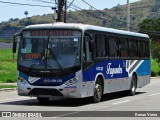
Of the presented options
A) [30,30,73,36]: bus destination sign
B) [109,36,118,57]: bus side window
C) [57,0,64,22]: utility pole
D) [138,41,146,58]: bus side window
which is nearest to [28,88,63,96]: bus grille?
[30,30,73,36]: bus destination sign

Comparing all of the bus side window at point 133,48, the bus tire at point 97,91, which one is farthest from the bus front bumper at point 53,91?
the bus side window at point 133,48

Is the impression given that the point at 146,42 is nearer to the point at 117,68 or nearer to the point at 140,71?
the point at 140,71

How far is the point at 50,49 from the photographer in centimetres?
1844

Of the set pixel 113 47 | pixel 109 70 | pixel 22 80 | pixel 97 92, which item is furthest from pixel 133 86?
pixel 22 80

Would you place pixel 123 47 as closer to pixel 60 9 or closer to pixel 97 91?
pixel 97 91

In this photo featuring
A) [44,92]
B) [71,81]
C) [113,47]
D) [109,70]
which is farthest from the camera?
[113,47]

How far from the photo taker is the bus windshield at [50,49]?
1819 centimetres

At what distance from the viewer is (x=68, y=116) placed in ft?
48.0

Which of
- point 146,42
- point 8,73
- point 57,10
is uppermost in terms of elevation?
point 57,10

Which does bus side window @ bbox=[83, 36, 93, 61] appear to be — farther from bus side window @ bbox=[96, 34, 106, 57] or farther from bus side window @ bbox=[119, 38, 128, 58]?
bus side window @ bbox=[119, 38, 128, 58]

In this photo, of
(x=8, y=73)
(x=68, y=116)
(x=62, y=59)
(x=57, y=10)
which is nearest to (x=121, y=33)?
(x=62, y=59)

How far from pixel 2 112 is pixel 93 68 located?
5028mm

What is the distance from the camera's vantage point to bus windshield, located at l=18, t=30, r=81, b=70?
18.2m

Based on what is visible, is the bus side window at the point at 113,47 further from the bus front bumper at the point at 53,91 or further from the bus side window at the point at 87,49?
the bus front bumper at the point at 53,91
